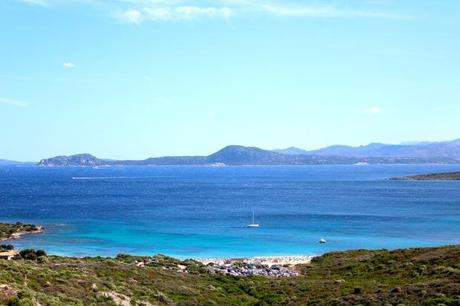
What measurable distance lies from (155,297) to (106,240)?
2171 inches

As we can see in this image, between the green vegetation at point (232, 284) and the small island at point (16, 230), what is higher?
the green vegetation at point (232, 284)

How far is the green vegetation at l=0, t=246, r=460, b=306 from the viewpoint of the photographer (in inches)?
1120

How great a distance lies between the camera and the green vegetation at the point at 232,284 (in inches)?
1120

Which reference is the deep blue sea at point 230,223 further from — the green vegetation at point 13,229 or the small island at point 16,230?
the green vegetation at point 13,229

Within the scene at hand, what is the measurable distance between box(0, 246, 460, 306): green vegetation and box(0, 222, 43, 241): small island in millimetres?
47083

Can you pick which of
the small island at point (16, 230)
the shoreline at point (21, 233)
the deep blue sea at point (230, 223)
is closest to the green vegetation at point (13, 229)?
the small island at point (16, 230)

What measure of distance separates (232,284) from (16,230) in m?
65.5

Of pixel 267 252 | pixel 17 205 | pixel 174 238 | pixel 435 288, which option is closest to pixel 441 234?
Answer: pixel 267 252

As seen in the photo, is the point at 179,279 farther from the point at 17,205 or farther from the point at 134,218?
the point at 17,205

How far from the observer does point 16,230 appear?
92625 mm

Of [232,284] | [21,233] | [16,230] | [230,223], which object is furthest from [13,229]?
[232,284]

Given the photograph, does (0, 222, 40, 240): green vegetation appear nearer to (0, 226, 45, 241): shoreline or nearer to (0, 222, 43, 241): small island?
(0, 222, 43, 241): small island

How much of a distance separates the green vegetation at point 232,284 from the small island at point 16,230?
47083mm

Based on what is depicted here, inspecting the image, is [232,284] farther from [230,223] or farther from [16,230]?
[230,223]
